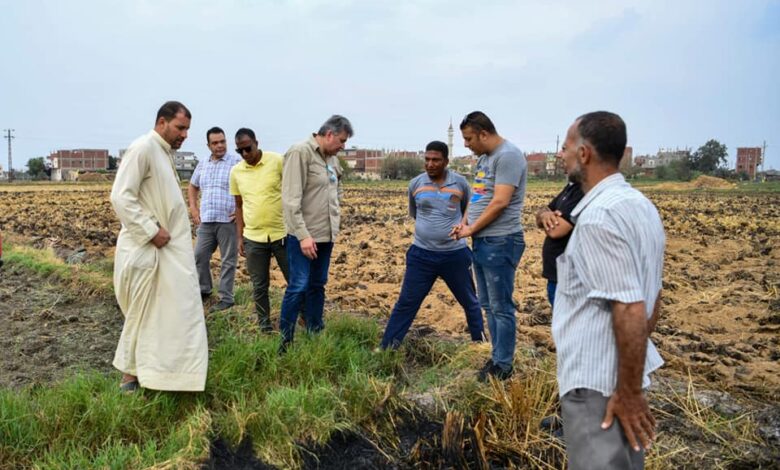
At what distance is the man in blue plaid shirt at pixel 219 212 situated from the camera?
5.93 metres

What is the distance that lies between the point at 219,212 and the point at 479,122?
10.3 feet

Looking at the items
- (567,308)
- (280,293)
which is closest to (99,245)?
(280,293)

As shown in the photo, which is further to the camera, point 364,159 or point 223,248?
point 364,159

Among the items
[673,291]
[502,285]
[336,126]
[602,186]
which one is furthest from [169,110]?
[673,291]

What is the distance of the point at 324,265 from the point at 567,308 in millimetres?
2780

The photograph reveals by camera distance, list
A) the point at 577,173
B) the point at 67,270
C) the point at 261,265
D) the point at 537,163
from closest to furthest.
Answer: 1. the point at 577,173
2. the point at 261,265
3. the point at 67,270
4. the point at 537,163

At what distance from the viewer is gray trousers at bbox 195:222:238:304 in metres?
5.94

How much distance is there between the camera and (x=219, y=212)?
594 centimetres

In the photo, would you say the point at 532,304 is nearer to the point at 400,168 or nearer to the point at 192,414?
the point at 192,414

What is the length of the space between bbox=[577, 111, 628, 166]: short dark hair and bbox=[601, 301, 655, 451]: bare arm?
50 centimetres

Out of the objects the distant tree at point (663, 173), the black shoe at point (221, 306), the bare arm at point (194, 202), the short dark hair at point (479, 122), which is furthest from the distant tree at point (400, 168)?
the short dark hair at point (479, 122)

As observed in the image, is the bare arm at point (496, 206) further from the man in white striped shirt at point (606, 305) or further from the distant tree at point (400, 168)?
the distant tree at point (400, 168)

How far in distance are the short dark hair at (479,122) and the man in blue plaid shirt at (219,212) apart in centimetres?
299

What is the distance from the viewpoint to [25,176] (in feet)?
237
